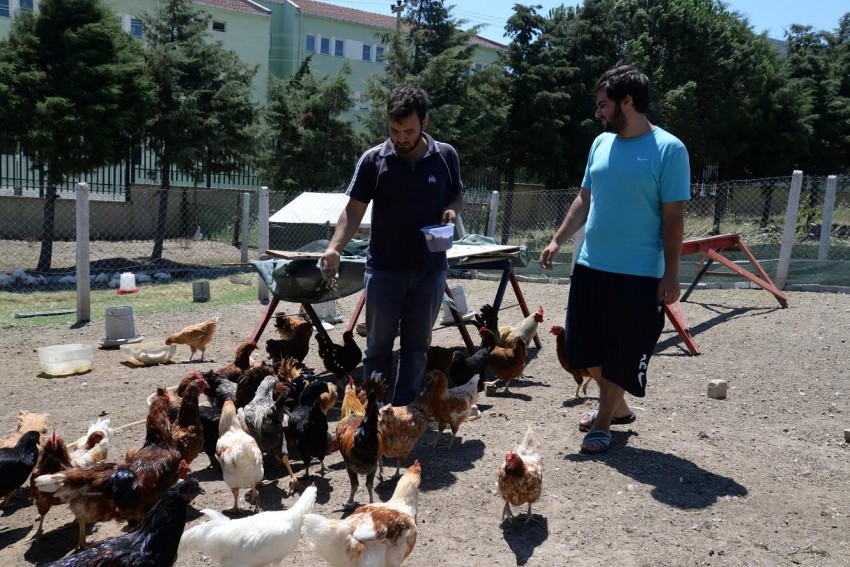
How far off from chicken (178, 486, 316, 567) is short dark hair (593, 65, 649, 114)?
9.00 ft

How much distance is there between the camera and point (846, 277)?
11.0m

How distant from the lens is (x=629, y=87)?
3910 mm

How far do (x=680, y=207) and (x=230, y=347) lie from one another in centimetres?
532

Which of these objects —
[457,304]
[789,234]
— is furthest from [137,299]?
[789,234]

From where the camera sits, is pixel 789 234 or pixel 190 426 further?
pixel 789 234

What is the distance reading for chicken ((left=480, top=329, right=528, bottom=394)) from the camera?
5.96 m

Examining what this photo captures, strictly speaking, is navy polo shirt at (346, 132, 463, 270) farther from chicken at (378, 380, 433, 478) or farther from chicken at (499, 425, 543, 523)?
chicken at (499, 425, 543, 523)

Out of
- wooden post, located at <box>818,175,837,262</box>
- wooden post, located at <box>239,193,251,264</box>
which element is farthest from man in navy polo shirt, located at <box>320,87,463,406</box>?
wooden post, located at <box>239,193,251,264</box>

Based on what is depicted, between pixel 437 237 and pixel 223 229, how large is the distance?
1602cm

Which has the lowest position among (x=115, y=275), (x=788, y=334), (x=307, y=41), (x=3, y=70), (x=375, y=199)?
(x=115, y=275)

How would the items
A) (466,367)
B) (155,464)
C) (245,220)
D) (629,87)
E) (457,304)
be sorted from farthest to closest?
1. (245,220)
2. (457,304)
3. (466,367)
4. (629,87)
5. (155,464)

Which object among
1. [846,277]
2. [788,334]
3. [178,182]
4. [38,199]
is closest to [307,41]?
[178,182]

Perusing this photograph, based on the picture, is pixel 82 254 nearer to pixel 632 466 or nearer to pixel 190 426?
pixel 190 426

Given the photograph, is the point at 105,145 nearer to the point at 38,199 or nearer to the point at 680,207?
the point at 38,199
